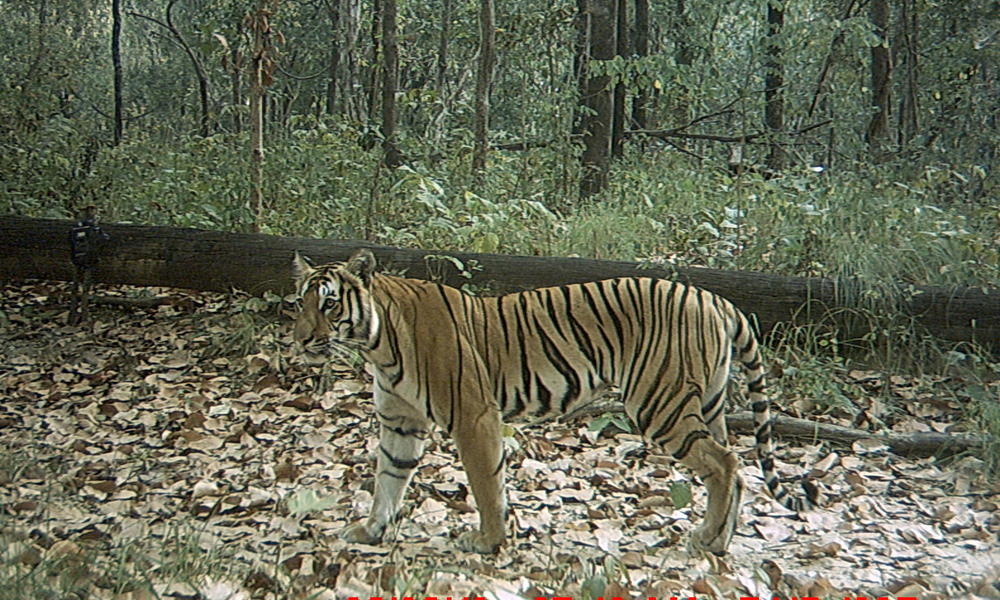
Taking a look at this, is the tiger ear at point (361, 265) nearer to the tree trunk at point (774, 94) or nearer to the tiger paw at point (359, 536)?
the tiger paw at point (359, 536)

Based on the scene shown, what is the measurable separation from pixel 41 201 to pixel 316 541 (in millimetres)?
6106

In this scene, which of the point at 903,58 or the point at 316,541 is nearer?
the point at 316,541

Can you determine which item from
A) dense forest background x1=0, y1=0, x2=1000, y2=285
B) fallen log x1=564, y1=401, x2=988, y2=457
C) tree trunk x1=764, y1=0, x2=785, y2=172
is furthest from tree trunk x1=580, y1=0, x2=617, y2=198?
fallen log x1=564, y1=401, x2=988, y2=457

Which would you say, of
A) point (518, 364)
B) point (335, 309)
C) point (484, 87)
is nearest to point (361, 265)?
point (335, 309)

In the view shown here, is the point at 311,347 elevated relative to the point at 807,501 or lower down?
elevated

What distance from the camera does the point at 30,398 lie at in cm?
650

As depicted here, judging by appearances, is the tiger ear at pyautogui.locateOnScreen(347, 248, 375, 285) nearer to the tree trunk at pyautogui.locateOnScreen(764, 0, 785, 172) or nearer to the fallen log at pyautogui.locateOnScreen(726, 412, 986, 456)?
the fallen log at pyautogui.locateOnScreen(726, 412, 986, 456)

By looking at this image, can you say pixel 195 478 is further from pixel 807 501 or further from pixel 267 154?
pixel 267 154

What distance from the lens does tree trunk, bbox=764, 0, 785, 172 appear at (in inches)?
431

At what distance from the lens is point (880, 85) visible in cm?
1063

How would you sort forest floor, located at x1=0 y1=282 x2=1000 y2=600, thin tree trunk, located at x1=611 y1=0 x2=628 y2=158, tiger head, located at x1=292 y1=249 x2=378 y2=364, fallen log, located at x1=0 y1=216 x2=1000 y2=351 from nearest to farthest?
forest floor, located at x1=0 y1=282 x2=1000 y2=600 < tiger head, located at x1=292 y1=249 x2=378 y2=364 < fallen log, located at x1=0 y1=216 x2=1000 y2=351 < thin tree trunk, located at x1=611 y1=0 x2=628 y2=158

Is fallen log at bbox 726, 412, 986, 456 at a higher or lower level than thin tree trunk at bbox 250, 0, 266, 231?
lower

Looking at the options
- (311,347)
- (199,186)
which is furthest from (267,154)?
(311,347)

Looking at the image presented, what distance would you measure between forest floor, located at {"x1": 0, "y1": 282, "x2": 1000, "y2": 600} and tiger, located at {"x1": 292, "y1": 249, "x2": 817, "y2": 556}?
0.24 meters
